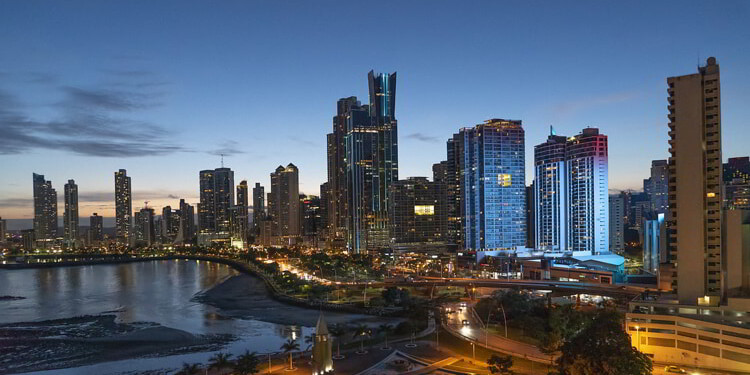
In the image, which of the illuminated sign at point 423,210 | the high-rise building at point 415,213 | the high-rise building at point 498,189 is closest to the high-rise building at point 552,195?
the high-rise building at point 498,189

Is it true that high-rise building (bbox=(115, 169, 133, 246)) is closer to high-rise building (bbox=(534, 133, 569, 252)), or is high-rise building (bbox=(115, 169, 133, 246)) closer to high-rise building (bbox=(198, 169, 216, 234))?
Answer: high-rise building (bbox=(198, 169, 216, 234))

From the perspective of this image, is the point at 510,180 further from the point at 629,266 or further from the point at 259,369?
the point at 259,369

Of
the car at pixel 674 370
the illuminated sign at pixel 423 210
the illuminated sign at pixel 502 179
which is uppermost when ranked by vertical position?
the illuminated sign at pixel 502 179

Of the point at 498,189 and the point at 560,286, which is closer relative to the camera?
the point at 560,286

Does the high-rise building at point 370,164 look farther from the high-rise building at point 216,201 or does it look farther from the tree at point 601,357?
the tree at point 601,357

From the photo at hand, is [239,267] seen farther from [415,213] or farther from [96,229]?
[96,229]

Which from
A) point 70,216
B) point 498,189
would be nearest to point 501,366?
point 498,189

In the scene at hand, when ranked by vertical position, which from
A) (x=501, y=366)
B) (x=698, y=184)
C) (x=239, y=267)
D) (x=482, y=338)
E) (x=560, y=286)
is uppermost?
(x=698, y=184)
